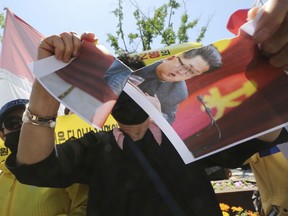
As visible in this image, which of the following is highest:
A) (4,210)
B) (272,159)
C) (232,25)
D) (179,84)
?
(232,25)


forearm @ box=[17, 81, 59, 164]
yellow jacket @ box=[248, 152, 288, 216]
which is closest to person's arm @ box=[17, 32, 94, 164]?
forearm @ box=[17, 81, 59, 164]

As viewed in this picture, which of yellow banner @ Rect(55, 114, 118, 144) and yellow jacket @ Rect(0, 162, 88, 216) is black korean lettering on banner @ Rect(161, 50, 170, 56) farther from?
yellow jacket @ Rect(0, 162, 88, 216)

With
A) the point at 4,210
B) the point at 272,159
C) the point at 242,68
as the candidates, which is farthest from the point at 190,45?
the point at 242,68

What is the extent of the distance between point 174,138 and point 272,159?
96 cm

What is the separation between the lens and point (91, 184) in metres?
1.32

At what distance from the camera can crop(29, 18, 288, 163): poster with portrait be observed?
2.87 ft

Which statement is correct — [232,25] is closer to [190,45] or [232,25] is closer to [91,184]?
[91,184]

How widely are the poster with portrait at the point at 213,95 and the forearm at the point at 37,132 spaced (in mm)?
350

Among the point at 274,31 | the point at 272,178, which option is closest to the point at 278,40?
the point at 274,31

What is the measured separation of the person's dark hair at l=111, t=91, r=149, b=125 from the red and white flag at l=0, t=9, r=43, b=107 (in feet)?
7.81

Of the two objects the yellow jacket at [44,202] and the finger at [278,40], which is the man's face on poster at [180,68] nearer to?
the finger at [278,40]

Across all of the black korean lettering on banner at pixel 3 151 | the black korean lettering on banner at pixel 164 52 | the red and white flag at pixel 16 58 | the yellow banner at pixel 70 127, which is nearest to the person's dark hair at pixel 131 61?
the yellow banner at pixel 70 127

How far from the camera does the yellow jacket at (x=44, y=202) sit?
158 centimetres

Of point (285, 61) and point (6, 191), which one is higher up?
point (285, 61)
